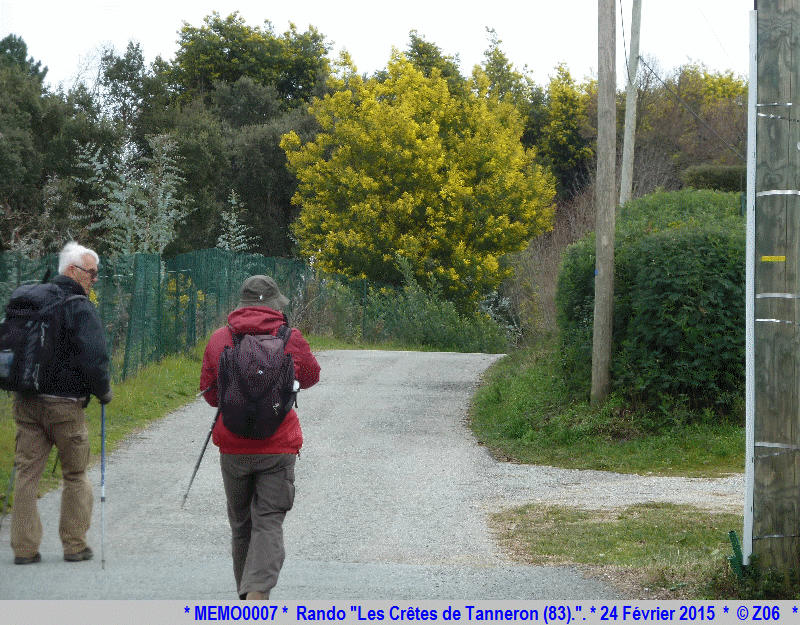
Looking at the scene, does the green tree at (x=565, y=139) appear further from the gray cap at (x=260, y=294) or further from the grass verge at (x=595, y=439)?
the gray cap at (x=260, y=294)

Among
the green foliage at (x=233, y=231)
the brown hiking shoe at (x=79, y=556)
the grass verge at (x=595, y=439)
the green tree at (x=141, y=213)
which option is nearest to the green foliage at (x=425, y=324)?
the green foliage at (x=233, y=231)

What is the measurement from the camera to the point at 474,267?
32.7m

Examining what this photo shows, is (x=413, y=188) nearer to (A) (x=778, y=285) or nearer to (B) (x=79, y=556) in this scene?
(B) (x=79, y=556)

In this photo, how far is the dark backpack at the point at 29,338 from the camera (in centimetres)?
622

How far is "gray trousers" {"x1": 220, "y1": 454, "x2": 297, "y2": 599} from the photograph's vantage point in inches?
205

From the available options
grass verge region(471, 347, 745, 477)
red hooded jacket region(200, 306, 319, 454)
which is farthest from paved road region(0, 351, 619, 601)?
red hooded jacket region(200, 306, 319, 454)

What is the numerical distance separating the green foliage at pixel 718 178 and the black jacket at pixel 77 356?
20.5 metres

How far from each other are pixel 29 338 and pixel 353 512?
338 centimetres

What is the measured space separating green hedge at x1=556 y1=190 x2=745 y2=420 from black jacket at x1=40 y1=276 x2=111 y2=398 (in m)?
7.67

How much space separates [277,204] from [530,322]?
19.2 m

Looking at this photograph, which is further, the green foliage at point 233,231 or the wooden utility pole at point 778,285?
the green foliage at point 233,231

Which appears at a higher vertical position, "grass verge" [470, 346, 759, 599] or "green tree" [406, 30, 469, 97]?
"green tree" [406, 30, 469, 97]

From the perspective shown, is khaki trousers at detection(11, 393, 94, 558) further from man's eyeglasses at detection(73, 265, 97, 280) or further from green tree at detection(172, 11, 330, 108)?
green tree at detection(172, 11, 330, 108)

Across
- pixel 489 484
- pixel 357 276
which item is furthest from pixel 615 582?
pixel 357 276
